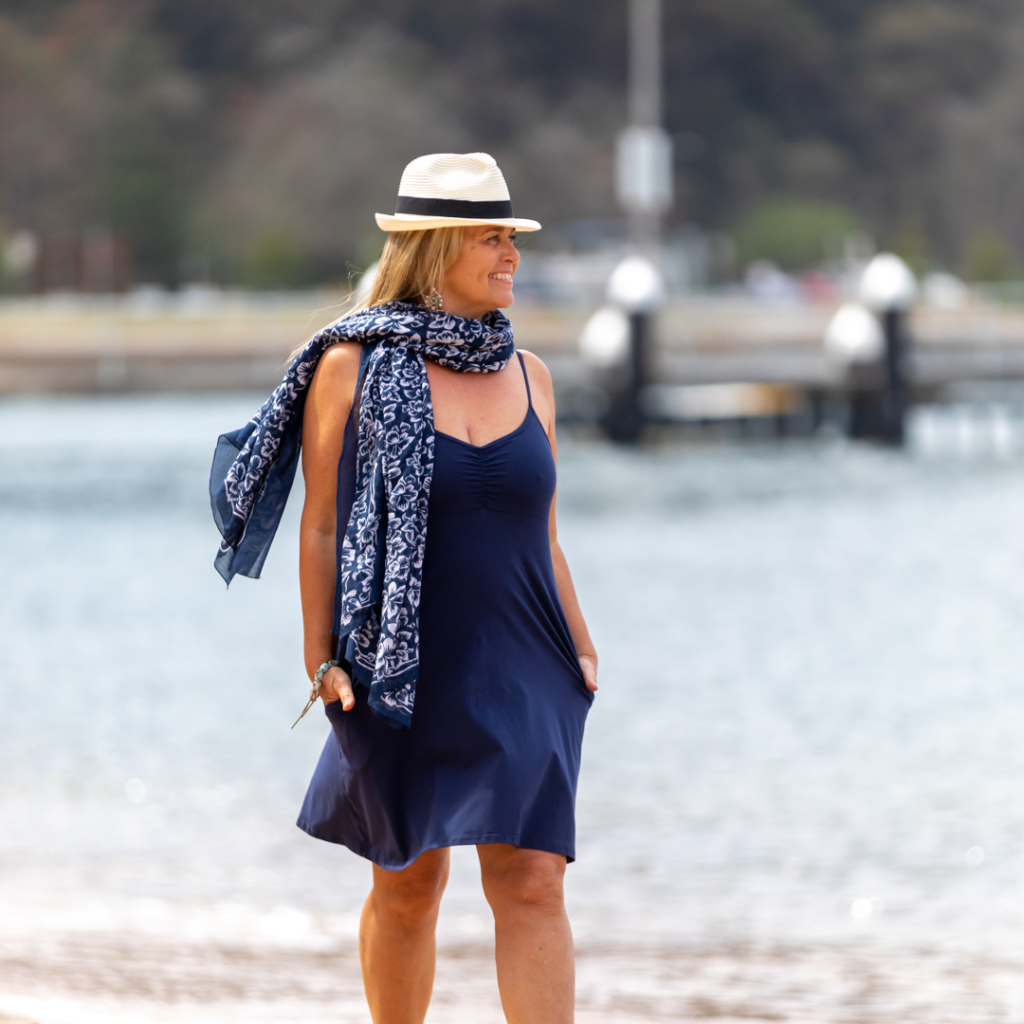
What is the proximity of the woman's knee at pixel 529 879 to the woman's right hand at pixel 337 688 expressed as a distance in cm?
34

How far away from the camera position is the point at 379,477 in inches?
116

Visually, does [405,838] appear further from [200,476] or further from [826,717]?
[200,476]

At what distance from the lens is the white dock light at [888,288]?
2744 cm

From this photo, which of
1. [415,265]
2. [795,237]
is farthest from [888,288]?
[795,237]

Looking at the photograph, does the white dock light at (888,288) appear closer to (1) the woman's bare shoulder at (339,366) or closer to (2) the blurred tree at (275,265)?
(1) the woman's bare shoulder at (339,366)

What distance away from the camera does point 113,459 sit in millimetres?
28531

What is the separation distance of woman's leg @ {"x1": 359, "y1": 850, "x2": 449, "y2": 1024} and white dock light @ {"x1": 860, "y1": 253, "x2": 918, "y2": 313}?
988 inches

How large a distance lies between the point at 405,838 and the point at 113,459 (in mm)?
26185

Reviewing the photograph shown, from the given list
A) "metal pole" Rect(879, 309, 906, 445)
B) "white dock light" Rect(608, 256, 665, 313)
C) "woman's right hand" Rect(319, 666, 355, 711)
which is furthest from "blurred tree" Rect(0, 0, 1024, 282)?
"woman's right hand" Rect(319, 666, 355, 711)

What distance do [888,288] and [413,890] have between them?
25.2m

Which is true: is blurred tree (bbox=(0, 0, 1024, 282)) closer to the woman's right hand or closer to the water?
the water

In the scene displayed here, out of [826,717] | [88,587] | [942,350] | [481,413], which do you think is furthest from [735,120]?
[481,413]

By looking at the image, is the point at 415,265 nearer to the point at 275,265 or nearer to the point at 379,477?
the point at 379,477

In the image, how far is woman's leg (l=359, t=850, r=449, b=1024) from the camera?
313cm
